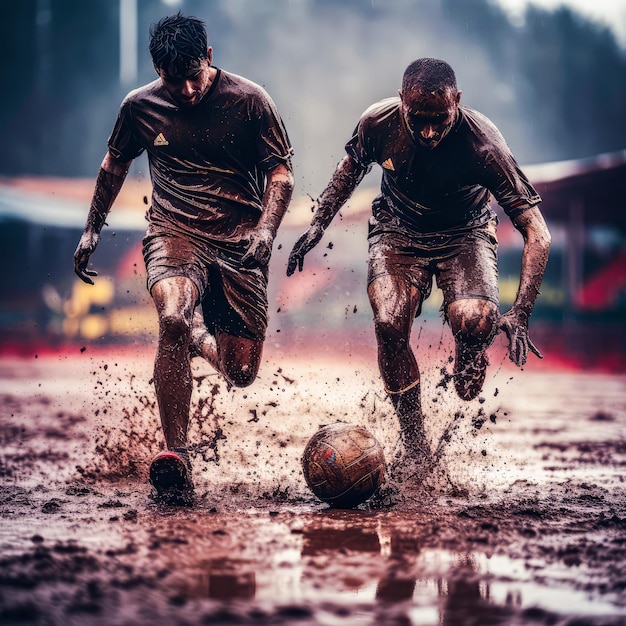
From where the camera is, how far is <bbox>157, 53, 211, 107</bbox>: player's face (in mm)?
5055

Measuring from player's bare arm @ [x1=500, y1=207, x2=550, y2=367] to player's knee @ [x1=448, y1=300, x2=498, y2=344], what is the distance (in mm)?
162

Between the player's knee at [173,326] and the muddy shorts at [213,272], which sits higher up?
the muddy shorts at [213,272]

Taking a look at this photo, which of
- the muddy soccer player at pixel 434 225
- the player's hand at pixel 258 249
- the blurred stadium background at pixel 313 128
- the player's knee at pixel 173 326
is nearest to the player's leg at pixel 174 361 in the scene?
the player's knee at pixel 173 326

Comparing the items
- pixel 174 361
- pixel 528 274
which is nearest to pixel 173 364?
pixel 174 361

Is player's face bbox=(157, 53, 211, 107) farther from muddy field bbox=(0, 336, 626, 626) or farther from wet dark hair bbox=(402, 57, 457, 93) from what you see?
muddy field bbox=(0, 336, 626, 626)

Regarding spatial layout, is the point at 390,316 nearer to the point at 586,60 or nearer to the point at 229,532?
the point at 229,532

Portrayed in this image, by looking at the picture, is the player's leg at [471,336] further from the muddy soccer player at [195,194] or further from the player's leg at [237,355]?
the player's leg at [237,355]

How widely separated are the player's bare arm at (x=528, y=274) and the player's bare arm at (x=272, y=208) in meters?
1.29

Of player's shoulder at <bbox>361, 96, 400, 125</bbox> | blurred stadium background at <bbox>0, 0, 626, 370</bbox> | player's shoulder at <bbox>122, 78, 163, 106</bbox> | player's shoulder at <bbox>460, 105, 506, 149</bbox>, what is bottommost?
player's shoulder at <bbox>460, 105, 506, 149</bbox>

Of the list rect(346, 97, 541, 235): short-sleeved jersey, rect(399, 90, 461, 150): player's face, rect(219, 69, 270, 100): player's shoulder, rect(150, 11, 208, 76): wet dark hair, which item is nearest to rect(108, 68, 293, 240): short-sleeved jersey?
rect(219, 69, 270, 100): player's shoulder

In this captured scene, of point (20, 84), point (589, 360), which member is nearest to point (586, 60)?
point (589, 360)

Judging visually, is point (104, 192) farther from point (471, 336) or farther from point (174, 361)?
point (471, 336)

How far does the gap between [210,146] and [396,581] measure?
292 cm

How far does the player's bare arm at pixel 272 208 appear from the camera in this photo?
5.19 metres
